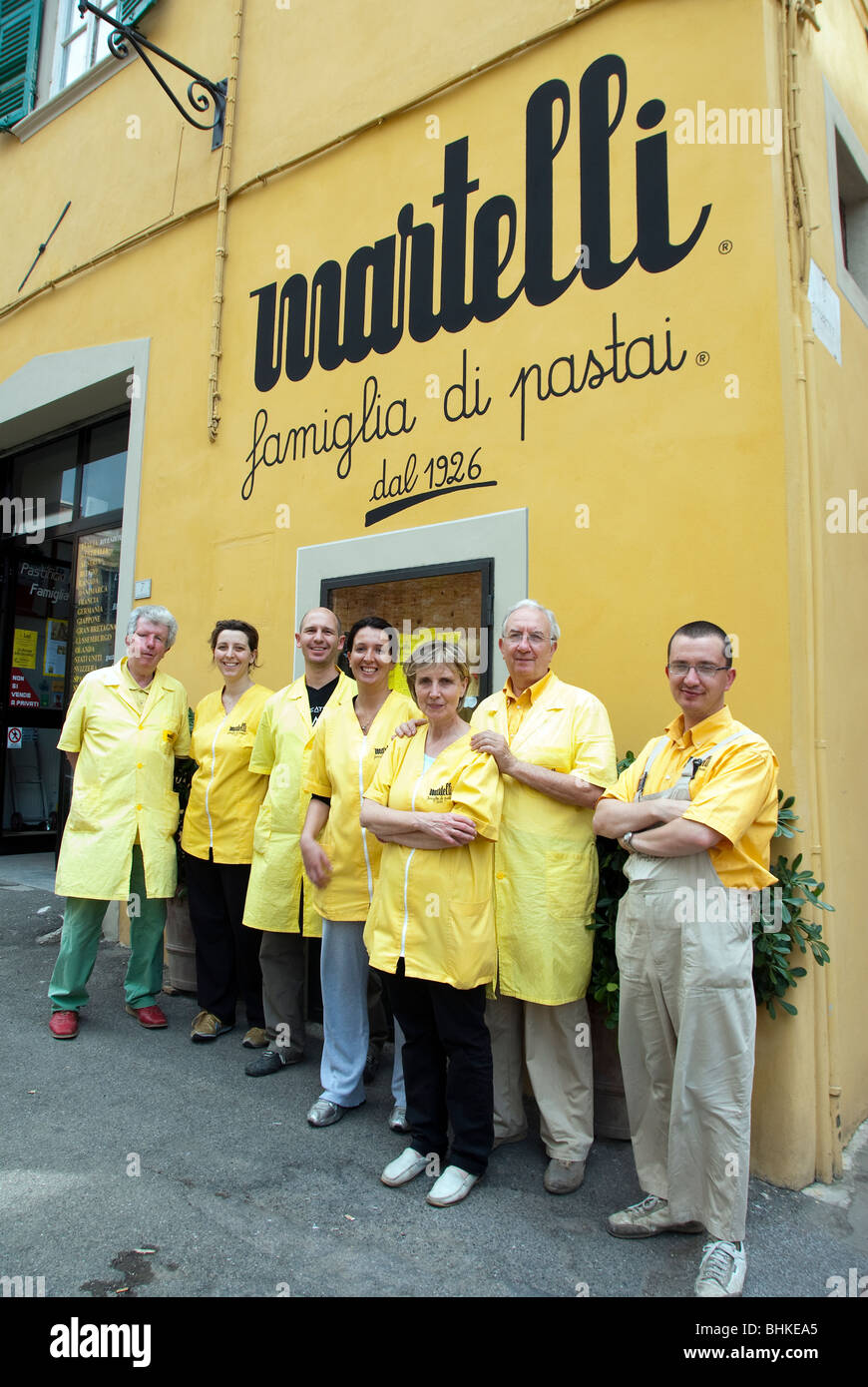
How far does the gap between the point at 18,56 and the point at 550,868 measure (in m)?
9.17

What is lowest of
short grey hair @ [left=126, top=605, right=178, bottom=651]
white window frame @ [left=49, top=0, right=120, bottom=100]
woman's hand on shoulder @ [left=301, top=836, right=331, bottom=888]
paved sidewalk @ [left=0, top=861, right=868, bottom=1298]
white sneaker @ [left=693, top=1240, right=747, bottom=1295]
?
paved sidewalk @ [left=0, top=861, right=868, bottom=1298]

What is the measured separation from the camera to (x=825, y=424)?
A: 146 inches

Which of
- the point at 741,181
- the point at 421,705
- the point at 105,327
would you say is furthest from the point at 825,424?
the point at 105,327

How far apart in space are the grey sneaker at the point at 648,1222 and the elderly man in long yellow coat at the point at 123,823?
2.61 m

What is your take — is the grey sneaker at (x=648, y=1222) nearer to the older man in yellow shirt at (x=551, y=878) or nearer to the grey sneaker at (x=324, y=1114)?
the older man in yellow shirt at (x=551, y=878)

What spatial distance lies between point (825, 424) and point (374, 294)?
2632 millimetres

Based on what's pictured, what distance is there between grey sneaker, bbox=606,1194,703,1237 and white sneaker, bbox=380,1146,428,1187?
66 cm

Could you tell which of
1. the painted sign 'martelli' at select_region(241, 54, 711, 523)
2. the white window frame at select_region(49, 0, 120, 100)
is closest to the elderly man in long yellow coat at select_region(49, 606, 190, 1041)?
the painted sign 'martelli' at select_region(241, 54, 711, 523)

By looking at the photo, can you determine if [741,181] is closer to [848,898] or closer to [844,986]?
[848,898]

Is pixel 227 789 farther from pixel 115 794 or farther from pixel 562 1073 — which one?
pixel 562 1073

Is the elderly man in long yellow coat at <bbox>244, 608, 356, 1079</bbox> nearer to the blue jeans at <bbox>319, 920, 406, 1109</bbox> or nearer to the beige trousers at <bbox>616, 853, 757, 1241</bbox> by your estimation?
→ the blue jeans at <bbox>319, 920, 406, 1109</bbox>

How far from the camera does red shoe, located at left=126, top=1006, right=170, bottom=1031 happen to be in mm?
4480

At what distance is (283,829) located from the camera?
4023 millimetres

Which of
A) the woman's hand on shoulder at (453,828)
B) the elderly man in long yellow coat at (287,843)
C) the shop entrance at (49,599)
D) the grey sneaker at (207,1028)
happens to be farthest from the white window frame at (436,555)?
the shop entrance at (49,599)
